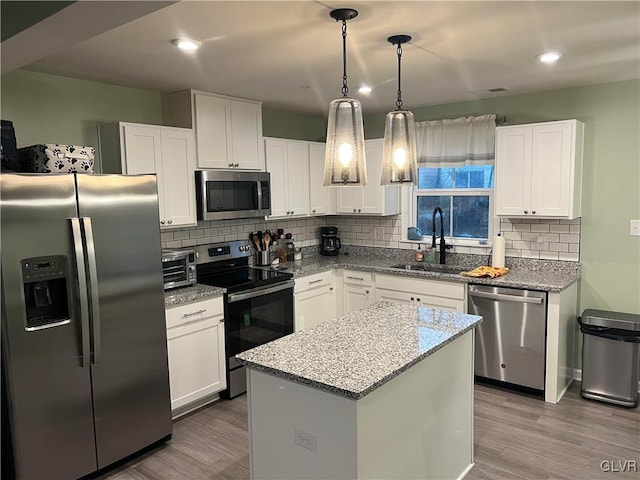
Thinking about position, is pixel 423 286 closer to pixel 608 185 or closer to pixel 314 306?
pixel 314 306

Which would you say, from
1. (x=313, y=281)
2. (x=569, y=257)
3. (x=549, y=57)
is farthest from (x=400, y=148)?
(x=569, y=257)

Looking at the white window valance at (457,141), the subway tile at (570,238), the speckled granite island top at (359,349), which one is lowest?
the speckled granite island top at (359,349)

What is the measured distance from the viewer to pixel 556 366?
3574mm

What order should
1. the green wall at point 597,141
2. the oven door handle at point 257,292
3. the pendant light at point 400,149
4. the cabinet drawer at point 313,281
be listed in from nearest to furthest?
1. the pendant light at point 400,149
2. the green wall at point 597,141
3. the oven door handle at point 257,292
4. the cabinet drawer at point 313,281

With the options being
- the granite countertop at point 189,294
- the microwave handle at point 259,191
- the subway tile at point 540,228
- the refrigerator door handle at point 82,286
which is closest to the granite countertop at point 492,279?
the subway tile at point 540,228

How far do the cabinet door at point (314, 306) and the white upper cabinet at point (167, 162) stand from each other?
1240 mm

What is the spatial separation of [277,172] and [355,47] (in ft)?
6.42

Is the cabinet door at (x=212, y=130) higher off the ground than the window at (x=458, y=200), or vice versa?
the cabinet door at (x=212, y=130)

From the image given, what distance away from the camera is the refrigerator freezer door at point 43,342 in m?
2.35

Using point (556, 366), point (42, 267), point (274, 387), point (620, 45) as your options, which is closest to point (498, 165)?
point (620, 45)

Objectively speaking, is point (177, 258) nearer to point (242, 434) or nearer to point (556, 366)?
point (242, 434)

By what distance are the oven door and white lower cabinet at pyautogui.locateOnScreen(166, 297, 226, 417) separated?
81 millimetres

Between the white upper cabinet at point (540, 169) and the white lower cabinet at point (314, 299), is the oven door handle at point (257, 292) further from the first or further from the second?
the white upper cabinet at point (540, 169)

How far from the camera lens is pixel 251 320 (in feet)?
12.7
